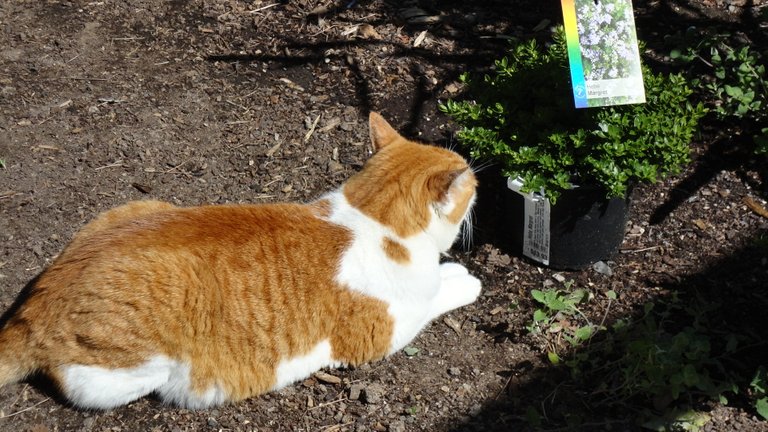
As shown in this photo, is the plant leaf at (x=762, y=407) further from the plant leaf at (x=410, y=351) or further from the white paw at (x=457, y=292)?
the plant leaf at (x=410, y=351)

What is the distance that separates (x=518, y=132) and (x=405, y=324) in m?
1.04

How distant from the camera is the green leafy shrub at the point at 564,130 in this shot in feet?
11.4

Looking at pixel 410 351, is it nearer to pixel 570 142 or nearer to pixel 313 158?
pixel 570 142

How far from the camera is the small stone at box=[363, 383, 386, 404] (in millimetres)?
3428

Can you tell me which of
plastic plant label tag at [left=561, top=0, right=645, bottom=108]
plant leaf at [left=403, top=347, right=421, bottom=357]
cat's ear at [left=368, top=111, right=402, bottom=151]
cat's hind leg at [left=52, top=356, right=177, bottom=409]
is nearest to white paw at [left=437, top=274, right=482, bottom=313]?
plant leaf at [left=403, top=347, right=421, bottom=357]

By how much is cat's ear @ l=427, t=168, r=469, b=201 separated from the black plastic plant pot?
48 cm

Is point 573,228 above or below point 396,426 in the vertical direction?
above

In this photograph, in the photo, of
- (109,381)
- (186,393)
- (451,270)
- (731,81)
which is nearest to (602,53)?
(451,270)

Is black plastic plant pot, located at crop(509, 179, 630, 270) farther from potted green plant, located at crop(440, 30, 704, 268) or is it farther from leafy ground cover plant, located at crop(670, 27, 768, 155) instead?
leafy ground cover plant, located at crop(670, 27, 768, 155)

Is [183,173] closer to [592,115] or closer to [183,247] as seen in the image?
[183,247]

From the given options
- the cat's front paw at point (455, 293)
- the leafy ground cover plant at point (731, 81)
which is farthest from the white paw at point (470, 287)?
the leafy ground cover plant at point (731, 81)

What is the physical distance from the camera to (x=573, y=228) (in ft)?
12.3

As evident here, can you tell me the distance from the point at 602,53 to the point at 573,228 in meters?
0.85

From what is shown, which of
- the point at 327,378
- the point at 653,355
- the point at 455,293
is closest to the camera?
the point at 653,355
